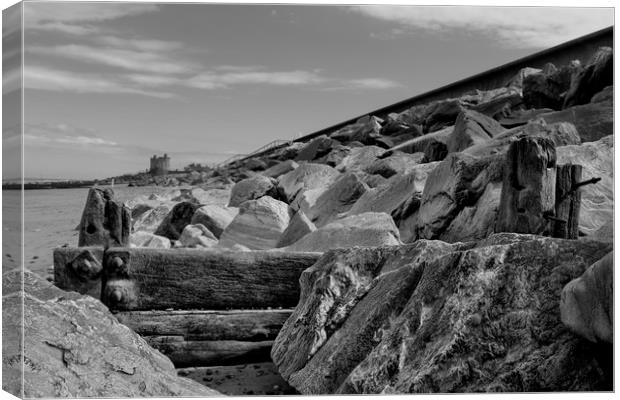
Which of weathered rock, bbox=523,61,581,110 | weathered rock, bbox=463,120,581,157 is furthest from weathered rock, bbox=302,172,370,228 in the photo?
weathered rock, bbox=523,61,581,110

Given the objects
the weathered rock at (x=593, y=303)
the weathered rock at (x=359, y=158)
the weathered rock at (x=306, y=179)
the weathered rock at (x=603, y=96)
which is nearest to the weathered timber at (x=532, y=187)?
the weathered rock at (x=593, y=303)

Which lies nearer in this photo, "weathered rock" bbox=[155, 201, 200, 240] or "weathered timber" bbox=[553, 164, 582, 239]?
"weathered timber" bbox=[553, 164, 582, 239]

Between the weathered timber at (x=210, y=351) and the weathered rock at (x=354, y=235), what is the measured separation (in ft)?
3.82

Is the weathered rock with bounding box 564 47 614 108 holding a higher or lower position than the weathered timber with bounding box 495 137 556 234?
higher

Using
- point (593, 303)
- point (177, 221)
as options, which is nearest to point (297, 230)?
point (177, 221)

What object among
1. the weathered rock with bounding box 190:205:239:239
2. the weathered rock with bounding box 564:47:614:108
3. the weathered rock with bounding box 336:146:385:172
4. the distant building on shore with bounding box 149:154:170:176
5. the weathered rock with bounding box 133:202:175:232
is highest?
the weathered rock with bounding box 564:47:614:108

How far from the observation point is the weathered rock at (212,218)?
8.79 m

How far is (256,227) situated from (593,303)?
17.2 feet

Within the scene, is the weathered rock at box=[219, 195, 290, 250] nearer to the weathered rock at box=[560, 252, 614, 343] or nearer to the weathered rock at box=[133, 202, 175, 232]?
the weathered rock at box=[133, 202, 175, 232]

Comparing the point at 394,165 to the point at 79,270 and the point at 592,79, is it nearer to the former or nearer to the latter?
the point at 592,79

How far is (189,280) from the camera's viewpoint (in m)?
4.68

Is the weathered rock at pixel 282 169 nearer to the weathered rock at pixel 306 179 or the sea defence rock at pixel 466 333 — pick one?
the weathered rock at pixel 306 179

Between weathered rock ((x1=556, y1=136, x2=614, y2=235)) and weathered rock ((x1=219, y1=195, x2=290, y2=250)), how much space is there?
310 cm

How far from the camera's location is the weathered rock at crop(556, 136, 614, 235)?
5812mm
